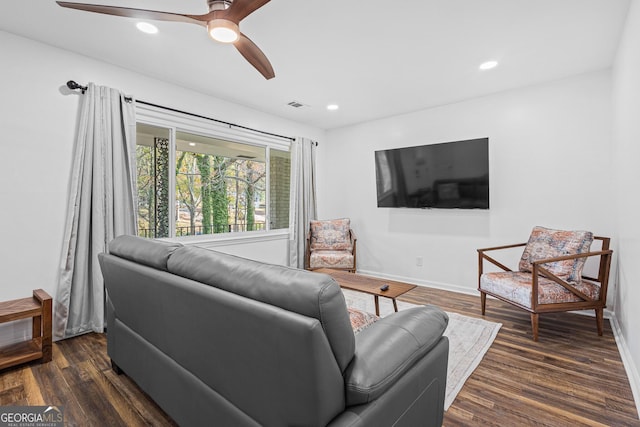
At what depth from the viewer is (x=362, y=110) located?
4.35 m

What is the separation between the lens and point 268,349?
3.28 feet

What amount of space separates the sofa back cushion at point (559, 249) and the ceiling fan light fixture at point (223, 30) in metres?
3.19

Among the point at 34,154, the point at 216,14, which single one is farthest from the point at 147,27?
the point at 34,154

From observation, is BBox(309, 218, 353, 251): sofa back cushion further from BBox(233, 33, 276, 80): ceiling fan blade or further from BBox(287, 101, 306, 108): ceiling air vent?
BBox(233, 33, 276, 80): ceiling fan blade

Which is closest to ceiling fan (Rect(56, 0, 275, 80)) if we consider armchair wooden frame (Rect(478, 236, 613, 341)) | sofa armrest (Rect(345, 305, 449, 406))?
sofa armrest (Rect(345, 305, 449, 406))

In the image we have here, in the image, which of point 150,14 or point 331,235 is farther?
point 331,235

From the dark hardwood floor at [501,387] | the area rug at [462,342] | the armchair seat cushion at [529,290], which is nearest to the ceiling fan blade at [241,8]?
the dark hardwood floor at [501,387]

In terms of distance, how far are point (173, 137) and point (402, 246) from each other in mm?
3336

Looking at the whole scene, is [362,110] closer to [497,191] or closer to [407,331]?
[497,191]

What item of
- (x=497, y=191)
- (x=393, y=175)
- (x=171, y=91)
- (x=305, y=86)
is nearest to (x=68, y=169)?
(x=171, y=91)

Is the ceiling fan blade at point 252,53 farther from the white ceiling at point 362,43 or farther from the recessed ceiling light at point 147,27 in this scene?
the recessed ceiling light at point 147,27

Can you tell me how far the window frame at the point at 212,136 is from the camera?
3.31 metres

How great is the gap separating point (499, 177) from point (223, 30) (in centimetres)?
339

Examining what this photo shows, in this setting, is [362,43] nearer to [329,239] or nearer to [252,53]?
[252,53]
